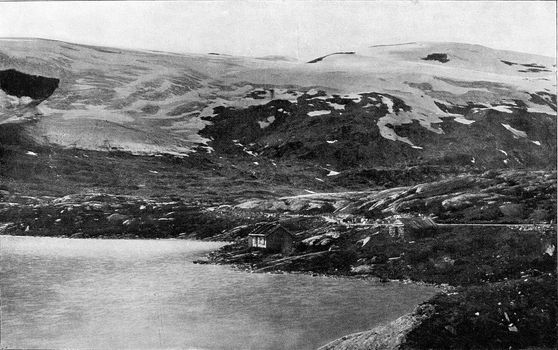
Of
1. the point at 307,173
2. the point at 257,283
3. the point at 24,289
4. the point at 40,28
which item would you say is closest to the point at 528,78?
the point at 307,173

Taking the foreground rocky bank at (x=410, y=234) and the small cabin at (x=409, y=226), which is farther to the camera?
the small cabin at (x=409, y=226)

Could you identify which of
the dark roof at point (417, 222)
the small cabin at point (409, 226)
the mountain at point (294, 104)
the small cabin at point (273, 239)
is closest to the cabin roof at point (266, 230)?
the small cabin at point (273, 239)

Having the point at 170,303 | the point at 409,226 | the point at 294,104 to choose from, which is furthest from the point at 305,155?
the point at 170,303

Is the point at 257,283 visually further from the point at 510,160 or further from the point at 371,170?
the point at 510,160

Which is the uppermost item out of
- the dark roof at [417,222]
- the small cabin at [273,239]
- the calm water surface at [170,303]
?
the dark roof at [417,222]

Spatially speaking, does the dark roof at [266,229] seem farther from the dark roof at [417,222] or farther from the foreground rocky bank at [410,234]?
the dark roof at [417,222]

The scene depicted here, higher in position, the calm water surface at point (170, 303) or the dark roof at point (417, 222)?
the dark roof at point (417, 222)

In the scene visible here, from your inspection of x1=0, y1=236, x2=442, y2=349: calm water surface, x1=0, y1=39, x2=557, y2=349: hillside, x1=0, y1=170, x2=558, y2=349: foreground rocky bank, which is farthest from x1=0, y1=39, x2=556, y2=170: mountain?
x1=0, y1=236, x2=442, y2=349: calm water surface
